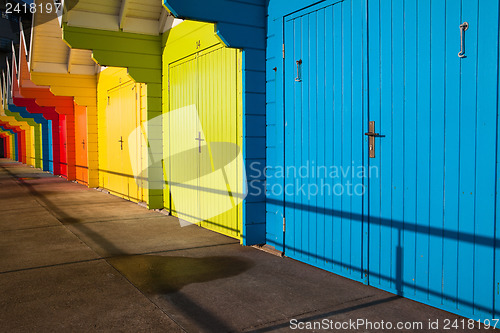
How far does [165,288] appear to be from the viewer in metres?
3.79

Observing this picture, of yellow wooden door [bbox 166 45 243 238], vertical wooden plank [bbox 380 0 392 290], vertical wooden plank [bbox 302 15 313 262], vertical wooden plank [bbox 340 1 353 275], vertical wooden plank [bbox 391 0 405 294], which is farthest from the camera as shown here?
yellow wooden door [bbox 166 45 243 238]

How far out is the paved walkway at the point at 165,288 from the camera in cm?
305

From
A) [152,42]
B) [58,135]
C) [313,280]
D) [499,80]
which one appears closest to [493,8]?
[499,80]

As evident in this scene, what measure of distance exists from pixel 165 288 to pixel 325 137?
2145mm

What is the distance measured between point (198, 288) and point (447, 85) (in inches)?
105

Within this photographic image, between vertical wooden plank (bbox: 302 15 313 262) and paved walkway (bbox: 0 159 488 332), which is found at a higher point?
vertical wooden plank (bbox: 302 15 313 262)

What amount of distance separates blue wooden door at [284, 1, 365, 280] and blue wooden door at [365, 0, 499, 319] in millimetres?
200

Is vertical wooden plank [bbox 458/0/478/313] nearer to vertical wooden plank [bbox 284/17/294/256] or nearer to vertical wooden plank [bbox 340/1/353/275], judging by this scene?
vertical wooden plank [bbox 340/1/353/275]

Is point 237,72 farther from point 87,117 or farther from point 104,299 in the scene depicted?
point 87,117

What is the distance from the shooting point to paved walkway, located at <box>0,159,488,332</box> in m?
3.05

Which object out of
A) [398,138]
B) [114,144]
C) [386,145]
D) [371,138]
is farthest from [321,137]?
[114,144]

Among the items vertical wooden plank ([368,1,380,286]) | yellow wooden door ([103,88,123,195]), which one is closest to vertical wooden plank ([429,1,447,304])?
vertical wooden plank ([368,1,380,286])

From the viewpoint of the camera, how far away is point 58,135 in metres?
18.4

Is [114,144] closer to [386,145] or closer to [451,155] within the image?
[386,145]
